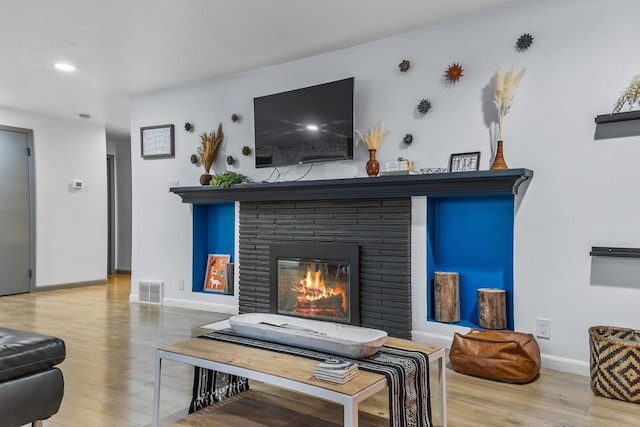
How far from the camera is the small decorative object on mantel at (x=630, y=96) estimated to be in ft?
9.00

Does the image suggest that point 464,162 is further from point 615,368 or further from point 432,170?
point 615,368

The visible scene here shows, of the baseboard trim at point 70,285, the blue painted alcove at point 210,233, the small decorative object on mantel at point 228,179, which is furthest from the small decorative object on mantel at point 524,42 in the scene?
the baseboard trim at point 70,285

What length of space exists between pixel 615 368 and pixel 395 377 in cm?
154

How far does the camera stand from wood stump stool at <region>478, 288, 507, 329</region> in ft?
10.7

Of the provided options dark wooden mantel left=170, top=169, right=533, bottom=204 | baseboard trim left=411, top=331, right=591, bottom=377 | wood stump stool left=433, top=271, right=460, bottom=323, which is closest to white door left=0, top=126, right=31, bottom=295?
dark wooden mantel left=170, top=169, right=533, bottom=204

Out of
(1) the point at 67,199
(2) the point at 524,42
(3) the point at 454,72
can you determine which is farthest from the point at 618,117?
(1) the point at 67,199

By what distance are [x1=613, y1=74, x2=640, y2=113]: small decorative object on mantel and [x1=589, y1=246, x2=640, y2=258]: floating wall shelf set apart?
2.81 ft

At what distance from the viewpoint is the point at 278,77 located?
4.48 m

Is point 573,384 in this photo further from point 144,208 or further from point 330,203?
point 144,208

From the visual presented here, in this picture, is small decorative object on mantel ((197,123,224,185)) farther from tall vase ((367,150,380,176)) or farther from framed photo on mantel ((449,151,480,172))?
framed photo on mantel ((449,151,480,172))

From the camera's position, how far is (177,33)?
3.72 m

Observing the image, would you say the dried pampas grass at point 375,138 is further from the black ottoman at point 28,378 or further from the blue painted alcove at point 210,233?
the black ottoman at point 28,378

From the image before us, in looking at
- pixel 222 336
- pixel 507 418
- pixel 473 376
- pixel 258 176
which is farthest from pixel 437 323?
pixel 258 176

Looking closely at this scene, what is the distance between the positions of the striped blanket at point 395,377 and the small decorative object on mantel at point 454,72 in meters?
2.24
